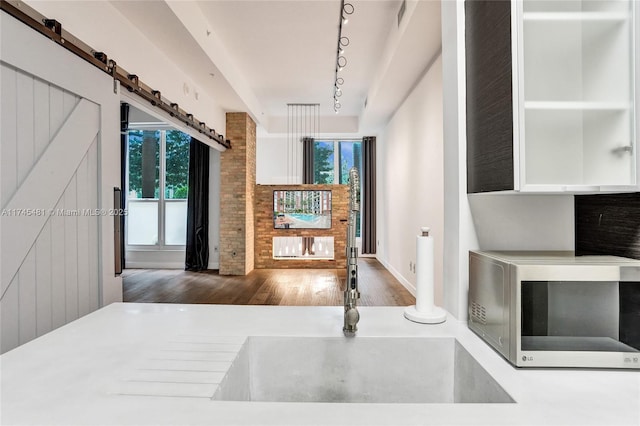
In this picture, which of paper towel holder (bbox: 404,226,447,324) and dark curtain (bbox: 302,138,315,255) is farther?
dark curtain (bbox: 302,138,315,255)

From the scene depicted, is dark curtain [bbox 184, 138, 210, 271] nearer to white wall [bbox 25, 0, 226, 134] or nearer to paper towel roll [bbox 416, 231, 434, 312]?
white wall [bbox 25, 0, 226, 134]

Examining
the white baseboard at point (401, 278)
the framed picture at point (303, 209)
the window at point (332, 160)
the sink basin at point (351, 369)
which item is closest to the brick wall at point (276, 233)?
the framed picture at point (303, 209)

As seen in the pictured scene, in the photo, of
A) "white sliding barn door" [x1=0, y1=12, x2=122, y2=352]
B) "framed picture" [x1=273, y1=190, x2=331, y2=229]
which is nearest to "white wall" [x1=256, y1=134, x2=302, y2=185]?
"framed picture" [x1=273, y1=190, x2=331, y2=229]

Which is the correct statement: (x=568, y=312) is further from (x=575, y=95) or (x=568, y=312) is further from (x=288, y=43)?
(x=288, y=43)

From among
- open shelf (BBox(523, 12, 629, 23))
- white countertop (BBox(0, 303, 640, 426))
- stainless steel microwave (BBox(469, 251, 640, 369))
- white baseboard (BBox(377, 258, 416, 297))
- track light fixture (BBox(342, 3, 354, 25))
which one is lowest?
white baseboard (BBox(377, 258, 416, 297))

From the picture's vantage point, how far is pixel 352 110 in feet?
21.5

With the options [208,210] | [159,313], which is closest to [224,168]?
[208,210]

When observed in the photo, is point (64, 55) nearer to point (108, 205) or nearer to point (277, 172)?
point (108, 205)

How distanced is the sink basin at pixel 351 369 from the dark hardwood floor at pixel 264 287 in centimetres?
288

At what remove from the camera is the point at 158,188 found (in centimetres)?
634

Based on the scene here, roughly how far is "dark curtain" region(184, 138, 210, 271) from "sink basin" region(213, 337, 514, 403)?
5453mm

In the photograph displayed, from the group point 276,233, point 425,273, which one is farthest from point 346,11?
point 276,233

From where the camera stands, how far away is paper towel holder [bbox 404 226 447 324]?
Result: 1.04m

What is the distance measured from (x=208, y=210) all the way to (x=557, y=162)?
19.5ft
